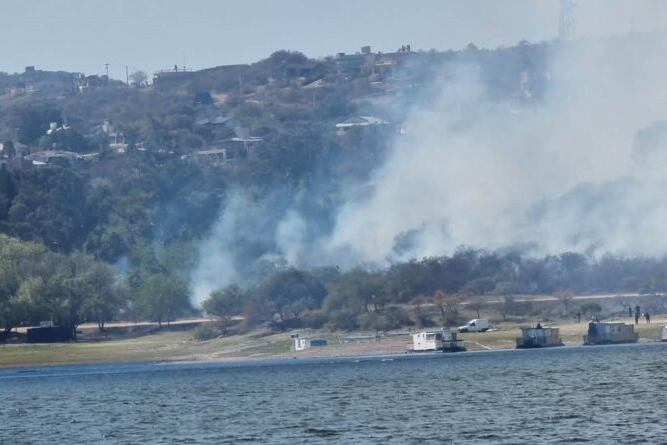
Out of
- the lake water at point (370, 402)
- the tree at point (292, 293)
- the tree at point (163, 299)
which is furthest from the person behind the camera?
the tree at point (163, 299)

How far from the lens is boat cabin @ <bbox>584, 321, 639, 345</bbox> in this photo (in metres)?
123

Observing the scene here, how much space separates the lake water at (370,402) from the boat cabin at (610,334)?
10.6 ft

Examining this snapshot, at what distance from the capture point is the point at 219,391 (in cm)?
10012

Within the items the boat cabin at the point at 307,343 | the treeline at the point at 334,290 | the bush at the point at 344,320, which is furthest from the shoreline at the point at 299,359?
the treeline at the point at 334,290

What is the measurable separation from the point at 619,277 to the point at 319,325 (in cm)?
2263

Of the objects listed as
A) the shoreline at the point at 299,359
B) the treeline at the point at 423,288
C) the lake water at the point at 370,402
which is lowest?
the lake water at the point at 370,402

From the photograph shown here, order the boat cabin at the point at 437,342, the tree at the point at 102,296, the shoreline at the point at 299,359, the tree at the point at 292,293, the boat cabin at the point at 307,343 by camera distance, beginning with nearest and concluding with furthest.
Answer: the shoreline at the point at 299,359 < the boat cabin at the point at 437,342 < the boat cabin at the point at 307,343 < the tree at the point at 292,293 < the tree at the point at 102,296

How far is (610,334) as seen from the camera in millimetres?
123125

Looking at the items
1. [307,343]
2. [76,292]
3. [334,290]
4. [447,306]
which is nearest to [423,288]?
[447,306]

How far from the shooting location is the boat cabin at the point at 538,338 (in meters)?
125

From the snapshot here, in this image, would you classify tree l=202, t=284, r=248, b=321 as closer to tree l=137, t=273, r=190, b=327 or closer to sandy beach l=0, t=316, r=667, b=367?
sandy beach l=0, t=316, r=667, b=367

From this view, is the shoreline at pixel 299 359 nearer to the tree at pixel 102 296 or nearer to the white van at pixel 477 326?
the white van at pixel 477 326

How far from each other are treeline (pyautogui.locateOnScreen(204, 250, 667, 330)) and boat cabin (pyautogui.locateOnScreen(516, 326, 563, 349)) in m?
13.3

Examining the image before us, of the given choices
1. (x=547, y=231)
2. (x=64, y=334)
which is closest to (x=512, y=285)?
(x=547, y=231)
